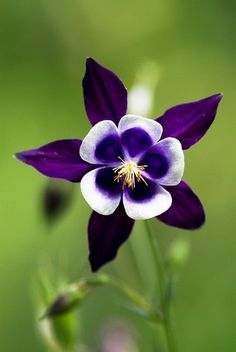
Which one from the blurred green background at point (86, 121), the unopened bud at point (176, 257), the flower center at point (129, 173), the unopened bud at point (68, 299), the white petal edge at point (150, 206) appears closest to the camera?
the white petal edge at point (150, 206)

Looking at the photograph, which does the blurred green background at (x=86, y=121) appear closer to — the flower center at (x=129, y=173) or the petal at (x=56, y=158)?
the flower center at (x=129, y=173)

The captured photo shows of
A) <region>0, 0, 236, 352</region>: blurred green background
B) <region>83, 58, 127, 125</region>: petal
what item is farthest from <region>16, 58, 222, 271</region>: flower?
<region>0, 0, 236, 352</region>: blurred green background

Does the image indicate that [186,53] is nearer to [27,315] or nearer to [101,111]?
[27,315]

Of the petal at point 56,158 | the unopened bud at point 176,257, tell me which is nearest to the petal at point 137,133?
the petal at point 56,158

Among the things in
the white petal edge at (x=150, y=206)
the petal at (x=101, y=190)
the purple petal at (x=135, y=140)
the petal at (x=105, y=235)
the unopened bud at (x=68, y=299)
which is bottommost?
the unopened bud at (x=68, y=299)

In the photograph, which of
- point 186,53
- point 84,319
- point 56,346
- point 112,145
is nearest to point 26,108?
point 186,53

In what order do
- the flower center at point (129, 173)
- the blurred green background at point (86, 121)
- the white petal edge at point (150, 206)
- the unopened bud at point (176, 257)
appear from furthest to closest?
the blurred green background at point (86, 121) < the unopened bud at point (176, 257) < the flower center at point (129, 173) < the white petal edge at point (150, 206)

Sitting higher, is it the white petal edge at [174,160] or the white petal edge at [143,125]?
the white petal edge at [143,125]

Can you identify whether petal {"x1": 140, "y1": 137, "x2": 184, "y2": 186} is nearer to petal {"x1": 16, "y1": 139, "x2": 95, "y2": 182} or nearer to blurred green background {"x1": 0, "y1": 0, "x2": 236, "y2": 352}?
petal {"x1": 16, "y1": 139, "x2": 95, "y2": 182}
